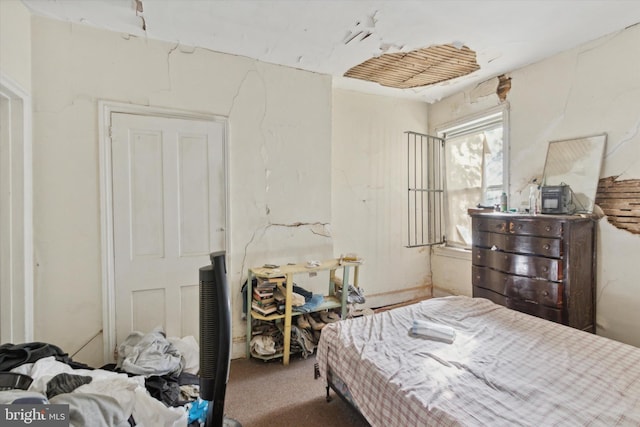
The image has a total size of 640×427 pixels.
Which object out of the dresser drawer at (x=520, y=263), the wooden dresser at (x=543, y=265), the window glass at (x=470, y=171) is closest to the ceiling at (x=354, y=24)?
the window glass at (x=470, y=171)

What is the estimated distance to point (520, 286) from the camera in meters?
2.37

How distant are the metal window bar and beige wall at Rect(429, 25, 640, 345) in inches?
39.3

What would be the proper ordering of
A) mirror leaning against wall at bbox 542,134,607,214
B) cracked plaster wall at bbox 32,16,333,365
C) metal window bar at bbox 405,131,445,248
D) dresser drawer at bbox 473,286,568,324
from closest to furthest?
cracked plaster wall at bbox 32,16,333,365 → dresser drawer at bbox 473,286,568,324 → mirror leaning against wall at bbox 542,134,607,214 → metal window bar at bbox 405,131,445,248

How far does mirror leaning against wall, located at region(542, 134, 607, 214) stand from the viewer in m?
2.34

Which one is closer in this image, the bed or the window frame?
the bed

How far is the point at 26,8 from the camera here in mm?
1926

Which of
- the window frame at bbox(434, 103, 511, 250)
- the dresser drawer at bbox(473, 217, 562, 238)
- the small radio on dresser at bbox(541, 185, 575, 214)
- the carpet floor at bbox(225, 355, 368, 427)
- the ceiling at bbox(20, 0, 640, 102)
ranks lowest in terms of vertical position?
the carpet floor at bbox(225, 355, 368, 427)

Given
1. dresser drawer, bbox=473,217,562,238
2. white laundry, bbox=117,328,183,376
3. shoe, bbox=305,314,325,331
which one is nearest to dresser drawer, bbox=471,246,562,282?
dresser drawer, bbox=473,217,562,238

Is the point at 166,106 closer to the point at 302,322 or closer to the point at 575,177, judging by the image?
the point at 302,322

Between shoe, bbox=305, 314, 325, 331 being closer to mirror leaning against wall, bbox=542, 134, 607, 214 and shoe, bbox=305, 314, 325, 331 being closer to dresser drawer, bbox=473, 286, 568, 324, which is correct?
dresser drawer, bbox=473, 286, 568, 324

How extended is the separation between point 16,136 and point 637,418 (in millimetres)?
3327

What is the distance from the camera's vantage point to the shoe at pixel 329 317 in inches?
105

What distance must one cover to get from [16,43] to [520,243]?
3.69 metres

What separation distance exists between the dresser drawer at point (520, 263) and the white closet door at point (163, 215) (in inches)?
90.4
